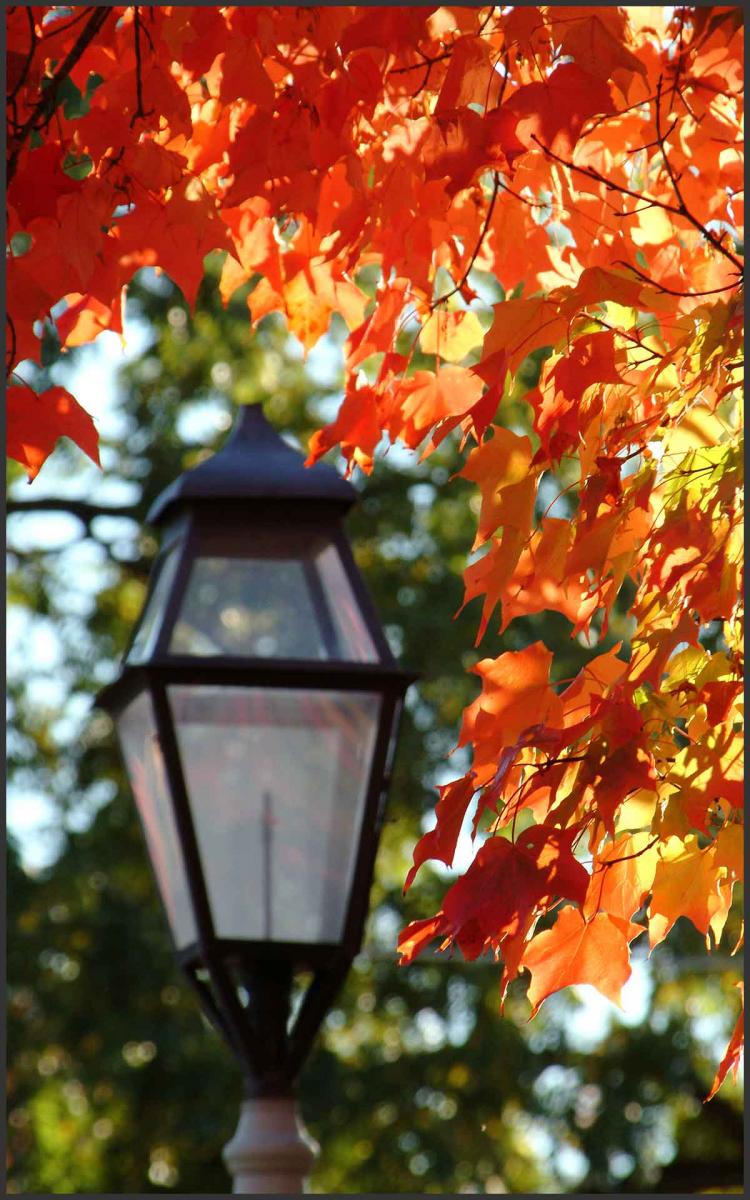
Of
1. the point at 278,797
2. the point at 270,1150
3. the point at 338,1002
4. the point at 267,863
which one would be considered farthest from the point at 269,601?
the point at 338,1002

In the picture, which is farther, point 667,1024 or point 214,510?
point 667,1024

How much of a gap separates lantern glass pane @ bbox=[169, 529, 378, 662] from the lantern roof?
0.29 feet

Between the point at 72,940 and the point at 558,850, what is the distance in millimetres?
7707

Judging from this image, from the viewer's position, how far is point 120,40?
8.11ft

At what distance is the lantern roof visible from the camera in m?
3.17

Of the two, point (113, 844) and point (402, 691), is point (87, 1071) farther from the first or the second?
point (402, 691)

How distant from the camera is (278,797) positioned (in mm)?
2975

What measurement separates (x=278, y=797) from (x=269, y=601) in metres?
0.44

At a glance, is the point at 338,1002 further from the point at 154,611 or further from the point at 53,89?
the point at 53,89

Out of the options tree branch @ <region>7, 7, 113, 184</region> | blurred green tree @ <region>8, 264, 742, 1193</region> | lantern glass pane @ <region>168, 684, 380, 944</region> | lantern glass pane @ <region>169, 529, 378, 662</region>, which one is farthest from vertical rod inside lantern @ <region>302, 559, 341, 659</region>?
blurred green tree @ <region>8, 264, 742, 1193</region>

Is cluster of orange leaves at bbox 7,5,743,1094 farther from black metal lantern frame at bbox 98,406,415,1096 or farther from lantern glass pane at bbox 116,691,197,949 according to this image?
lantern glass pane at bbox 116,691,197,949

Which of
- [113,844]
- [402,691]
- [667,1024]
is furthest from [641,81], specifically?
[667,1024]

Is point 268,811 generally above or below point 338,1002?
above

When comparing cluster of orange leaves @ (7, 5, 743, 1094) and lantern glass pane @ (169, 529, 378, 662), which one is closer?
cluster of orange leaves @ (7, 5, 743, 1094)
